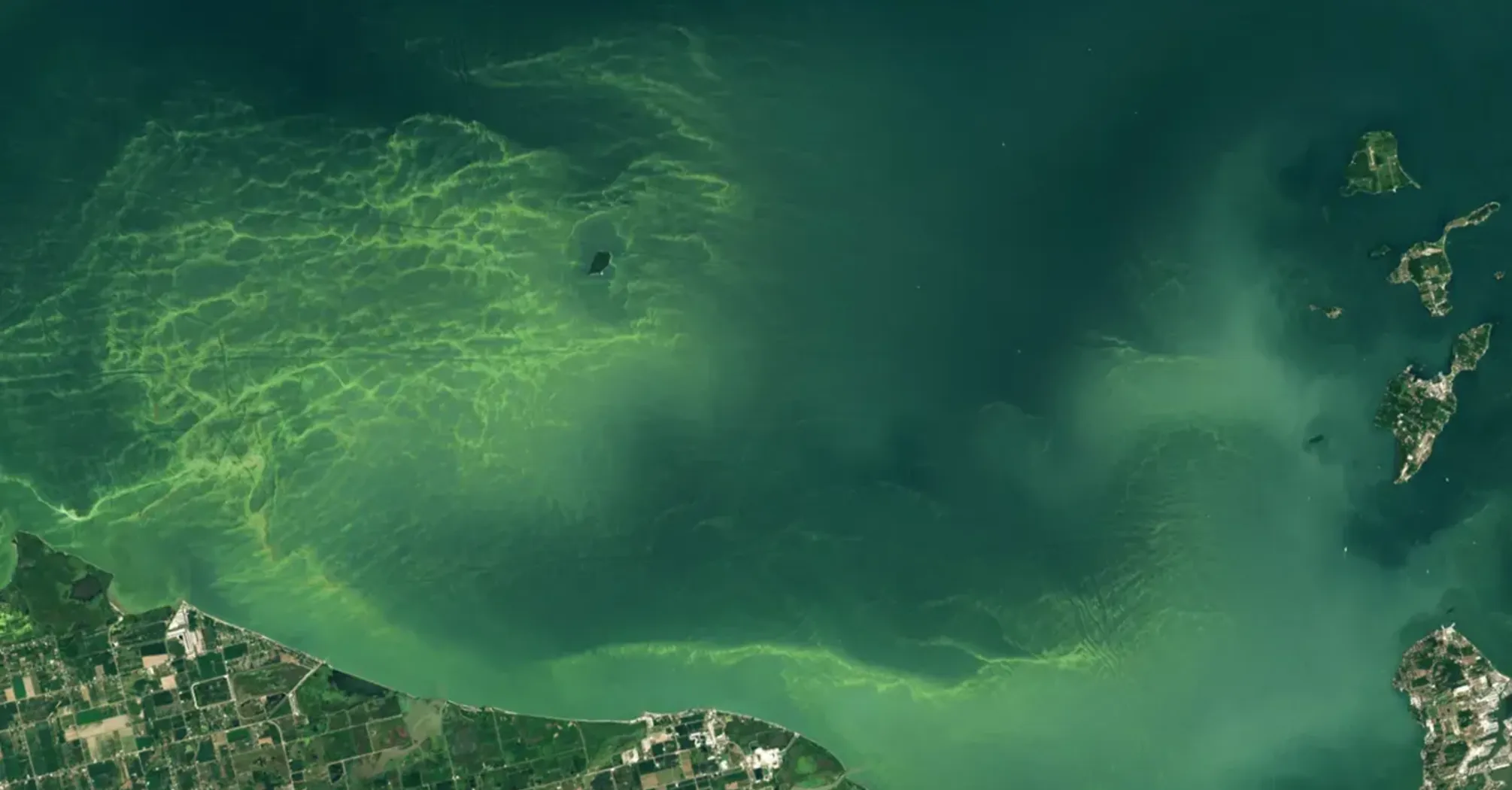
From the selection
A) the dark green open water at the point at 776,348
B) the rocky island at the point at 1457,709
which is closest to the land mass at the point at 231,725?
the dark green open water at the point at 776,348

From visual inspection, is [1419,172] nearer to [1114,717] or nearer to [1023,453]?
[1023,453]

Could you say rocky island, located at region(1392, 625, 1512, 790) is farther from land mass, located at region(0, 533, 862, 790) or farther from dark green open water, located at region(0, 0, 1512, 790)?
land mass, located at region(0, 533, 862, 790)

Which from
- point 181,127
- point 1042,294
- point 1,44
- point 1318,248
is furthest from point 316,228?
point 1318,248

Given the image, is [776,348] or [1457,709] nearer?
[776,348]

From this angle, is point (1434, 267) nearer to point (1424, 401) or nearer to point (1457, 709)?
point (1424, 401)

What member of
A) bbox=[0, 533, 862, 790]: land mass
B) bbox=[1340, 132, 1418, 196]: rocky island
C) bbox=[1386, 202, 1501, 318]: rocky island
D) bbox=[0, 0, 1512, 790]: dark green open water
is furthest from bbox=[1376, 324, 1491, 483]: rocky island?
bbox=[0, 533, 862, 790]: land mass

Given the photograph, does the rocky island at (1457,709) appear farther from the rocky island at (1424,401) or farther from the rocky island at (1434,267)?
the rocky island at (1434,267)

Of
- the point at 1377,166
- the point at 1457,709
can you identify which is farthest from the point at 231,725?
the point at 1377,166
